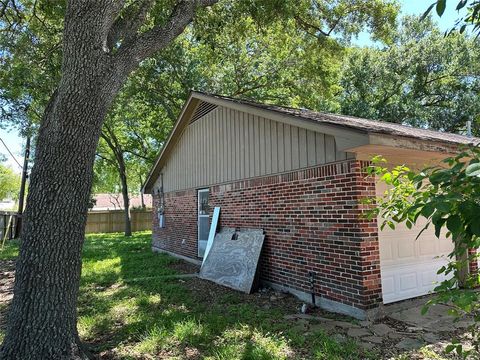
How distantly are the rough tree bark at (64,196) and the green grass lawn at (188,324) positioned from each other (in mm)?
863

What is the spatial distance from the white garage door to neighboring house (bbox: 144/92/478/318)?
0.06 feet

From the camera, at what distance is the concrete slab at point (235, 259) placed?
7.33 meters

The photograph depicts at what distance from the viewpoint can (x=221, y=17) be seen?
870 centimetres

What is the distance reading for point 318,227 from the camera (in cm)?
605

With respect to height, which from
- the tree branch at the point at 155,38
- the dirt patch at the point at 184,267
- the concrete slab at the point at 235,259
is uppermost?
the tree branch at the point at 155,38

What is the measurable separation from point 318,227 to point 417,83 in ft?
62.4

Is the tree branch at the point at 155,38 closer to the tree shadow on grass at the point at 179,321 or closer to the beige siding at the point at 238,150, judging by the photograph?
the beige siding at the point at 238,150

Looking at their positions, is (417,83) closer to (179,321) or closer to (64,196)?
(179,321)

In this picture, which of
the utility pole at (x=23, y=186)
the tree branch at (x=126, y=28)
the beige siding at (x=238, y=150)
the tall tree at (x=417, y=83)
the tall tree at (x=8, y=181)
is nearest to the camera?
the tree branch at (x=126, y=28)

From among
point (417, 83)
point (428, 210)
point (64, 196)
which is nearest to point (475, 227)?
point (428, 210)

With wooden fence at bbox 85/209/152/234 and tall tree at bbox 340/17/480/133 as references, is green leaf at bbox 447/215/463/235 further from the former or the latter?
wooden fence at bbox 85/209/152/234

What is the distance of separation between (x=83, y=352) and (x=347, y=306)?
3643 millimetres

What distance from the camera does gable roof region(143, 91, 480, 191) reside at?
4.94 metres

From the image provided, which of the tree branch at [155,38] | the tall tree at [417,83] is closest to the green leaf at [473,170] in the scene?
the tree branch at [155,38]
